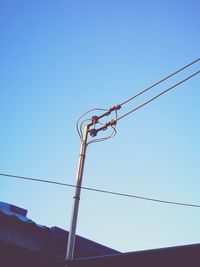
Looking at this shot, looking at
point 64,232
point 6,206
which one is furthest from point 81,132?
point 6,206

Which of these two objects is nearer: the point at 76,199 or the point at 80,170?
the point at 76,199

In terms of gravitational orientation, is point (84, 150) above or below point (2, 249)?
above

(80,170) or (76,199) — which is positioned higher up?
(80,170)

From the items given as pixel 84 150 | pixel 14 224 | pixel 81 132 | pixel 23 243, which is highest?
pixel 81 132

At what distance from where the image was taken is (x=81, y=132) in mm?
9805

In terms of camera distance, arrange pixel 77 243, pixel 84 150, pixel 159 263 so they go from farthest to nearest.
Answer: pixel 77 243 → pixel 84 150 → pixel 159 263

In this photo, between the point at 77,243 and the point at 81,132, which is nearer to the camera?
the point at 81,132

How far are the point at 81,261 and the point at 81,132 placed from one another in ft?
16.7

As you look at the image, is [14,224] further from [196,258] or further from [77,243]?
[196,258]

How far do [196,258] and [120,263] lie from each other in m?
1.30

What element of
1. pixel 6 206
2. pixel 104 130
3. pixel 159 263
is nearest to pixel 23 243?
pixel 6 206

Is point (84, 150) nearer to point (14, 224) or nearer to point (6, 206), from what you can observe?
point (14, 224)

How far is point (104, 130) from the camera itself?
945cm

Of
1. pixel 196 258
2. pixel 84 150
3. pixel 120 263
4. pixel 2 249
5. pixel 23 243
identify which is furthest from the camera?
pixel 23 243
